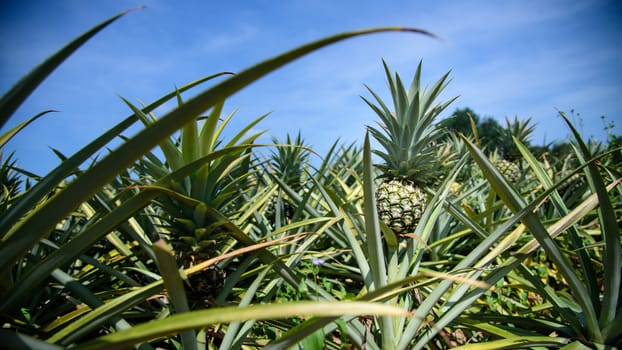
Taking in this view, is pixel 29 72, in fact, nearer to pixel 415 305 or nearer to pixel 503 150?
pixel 415 305

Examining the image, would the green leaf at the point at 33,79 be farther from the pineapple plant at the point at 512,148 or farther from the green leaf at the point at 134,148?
the pineapple plant at the point at 512,148

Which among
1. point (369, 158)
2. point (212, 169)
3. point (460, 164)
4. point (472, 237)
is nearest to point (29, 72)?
point (212, 169)

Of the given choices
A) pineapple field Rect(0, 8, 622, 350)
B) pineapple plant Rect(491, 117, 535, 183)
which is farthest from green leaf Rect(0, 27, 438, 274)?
pineapple plant Rect(491, 117, 535, 183)

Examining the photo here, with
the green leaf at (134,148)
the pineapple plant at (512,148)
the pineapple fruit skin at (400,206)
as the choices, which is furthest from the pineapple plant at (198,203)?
the pineapple plant at (512,148)

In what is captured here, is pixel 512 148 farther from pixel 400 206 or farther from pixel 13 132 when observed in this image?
pixel 13 132

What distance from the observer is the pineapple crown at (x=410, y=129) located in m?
1.97

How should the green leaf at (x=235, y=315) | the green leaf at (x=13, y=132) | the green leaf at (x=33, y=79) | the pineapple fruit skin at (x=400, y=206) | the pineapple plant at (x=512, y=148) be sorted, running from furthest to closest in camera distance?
the pineapple plant at (x=512, y=148)
the pineapple fruit skin at (x=400, y=206)
the green leaf at (x=13, y=132)
the green leaf at (x=33, y=79)
the green leaf at (x=235, y=315)

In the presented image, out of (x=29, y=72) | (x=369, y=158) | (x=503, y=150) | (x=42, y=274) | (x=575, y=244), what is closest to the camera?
(x=29, y=72)

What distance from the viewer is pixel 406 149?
2.00 meters

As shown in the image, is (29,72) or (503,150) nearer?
(29,72)

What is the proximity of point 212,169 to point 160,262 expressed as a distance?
522mm

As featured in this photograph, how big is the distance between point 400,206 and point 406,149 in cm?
36

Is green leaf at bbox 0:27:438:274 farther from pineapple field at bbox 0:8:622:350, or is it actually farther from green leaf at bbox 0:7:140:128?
green leaf at bbox 0:7:140:128

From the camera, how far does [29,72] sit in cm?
66
